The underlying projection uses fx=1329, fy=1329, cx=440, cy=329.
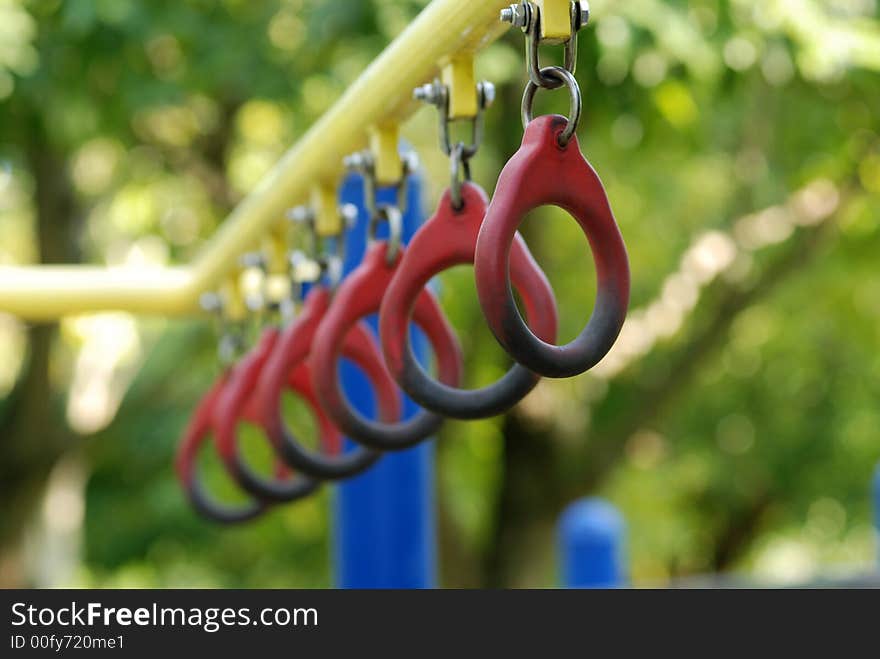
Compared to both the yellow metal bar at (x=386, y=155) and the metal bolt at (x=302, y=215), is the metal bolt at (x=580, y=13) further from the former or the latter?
the metal bolt at (x=302, y=215)

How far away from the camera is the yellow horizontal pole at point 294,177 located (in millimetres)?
1324

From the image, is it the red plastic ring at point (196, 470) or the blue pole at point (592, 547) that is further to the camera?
the blue pole at point (592, 547)

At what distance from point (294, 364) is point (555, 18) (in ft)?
2.62

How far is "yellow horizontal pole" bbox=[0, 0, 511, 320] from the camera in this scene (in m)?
1.32

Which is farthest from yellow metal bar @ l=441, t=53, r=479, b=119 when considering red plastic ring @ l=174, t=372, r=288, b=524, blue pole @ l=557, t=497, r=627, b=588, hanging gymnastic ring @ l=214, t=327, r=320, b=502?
blue pole @ l=557, t=497, r=627, b=588

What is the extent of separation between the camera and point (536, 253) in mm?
5973

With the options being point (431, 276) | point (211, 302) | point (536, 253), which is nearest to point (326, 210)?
point (431, 276)

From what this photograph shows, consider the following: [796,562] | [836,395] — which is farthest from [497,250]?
[796,562]

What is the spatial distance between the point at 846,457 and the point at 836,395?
0.61 metres

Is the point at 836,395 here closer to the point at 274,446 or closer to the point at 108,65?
the point at 108,65

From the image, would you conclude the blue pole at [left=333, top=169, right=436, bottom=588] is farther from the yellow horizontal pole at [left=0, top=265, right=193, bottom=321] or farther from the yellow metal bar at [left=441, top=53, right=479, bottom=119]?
the yellow metal bar at [left=441, top=53, right=479, bottom=119]

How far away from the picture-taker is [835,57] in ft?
11.0

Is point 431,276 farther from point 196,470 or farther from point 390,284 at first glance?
point 196,470

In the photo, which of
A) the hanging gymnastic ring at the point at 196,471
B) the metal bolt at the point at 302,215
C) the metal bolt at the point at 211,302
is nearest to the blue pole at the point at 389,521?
the metal bolt at the point at 211,302
